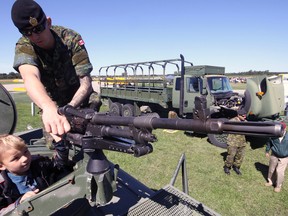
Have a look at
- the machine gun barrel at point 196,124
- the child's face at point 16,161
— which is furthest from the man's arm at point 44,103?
the child's face at point 16,161

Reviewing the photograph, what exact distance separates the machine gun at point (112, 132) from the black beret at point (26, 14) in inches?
33.6

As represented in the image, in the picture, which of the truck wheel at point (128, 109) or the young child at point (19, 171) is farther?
the truck wheel at point (128, 109)

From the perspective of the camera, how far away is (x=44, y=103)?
1745 millimetres

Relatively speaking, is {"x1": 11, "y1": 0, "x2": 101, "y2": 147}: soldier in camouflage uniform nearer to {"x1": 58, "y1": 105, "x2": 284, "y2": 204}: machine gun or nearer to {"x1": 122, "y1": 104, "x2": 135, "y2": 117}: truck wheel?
{"x1": 58, "y1": 105, "x2": 284, "y2": 204}: machine gun

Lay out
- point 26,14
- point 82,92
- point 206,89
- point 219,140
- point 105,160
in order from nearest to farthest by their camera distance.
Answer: point 105,160 → point 26,14 → point 82,92 → point 219,140 → point 206,89

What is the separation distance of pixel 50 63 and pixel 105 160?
167cm

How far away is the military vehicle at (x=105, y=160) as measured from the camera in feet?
3.89

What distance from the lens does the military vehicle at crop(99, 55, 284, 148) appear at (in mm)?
7988

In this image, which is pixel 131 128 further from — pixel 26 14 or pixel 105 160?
pixel 26 14

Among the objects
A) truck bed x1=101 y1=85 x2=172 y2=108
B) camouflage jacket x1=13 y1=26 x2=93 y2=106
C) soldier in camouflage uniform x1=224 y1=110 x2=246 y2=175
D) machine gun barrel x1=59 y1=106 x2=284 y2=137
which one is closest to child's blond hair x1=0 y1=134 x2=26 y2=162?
camouflage jacket x1=13 y1=26 x2=93 y2=106

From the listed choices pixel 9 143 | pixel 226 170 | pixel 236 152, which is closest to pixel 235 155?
pixel 236 152

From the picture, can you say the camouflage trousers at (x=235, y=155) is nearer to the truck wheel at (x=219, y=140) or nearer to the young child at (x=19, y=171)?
the truck wheel at (x=219, y=140)

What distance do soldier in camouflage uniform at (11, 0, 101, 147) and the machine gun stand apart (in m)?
0.13

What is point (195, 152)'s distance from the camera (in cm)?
798
